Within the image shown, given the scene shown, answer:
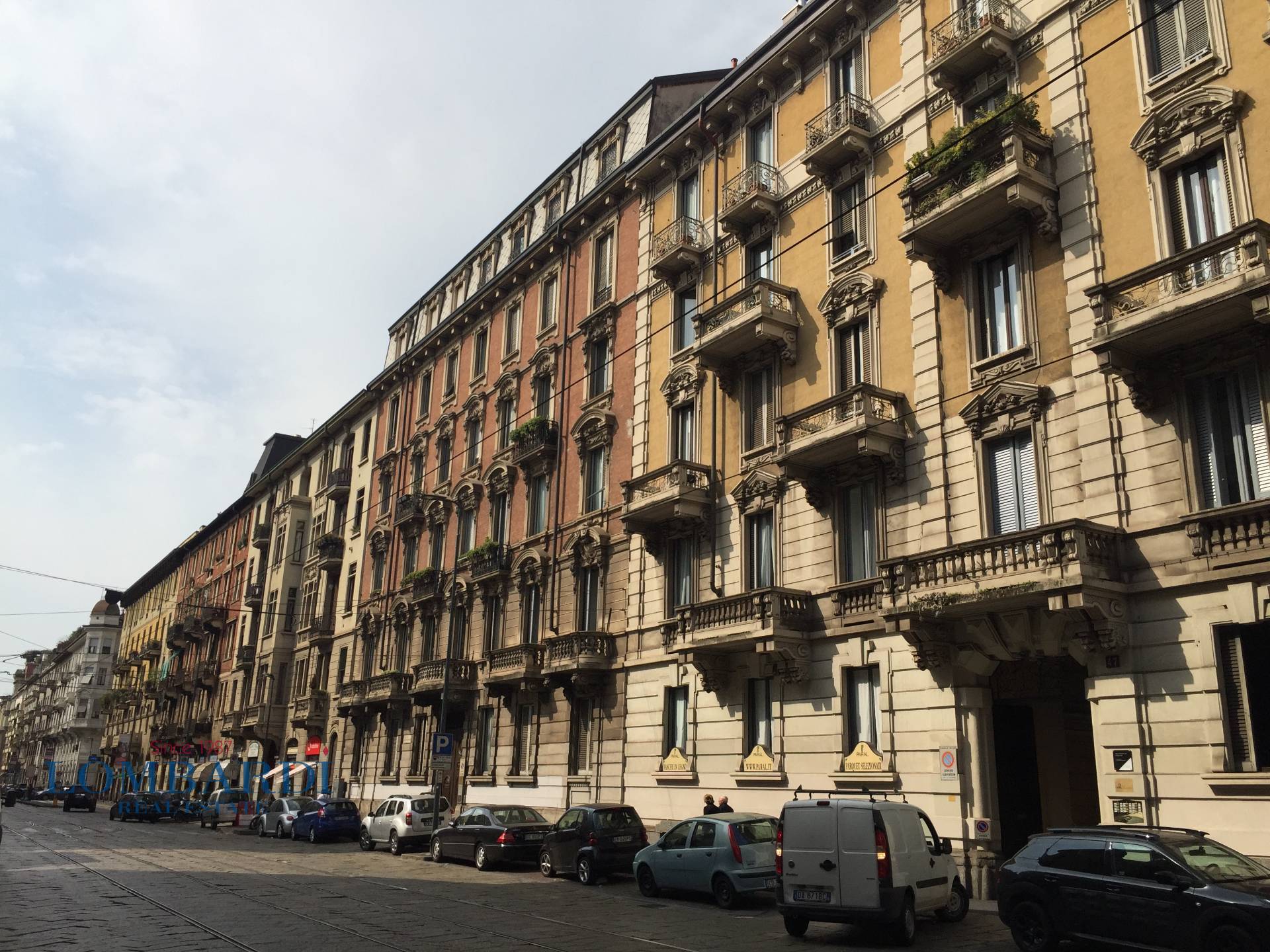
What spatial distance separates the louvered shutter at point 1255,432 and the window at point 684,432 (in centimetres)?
1447

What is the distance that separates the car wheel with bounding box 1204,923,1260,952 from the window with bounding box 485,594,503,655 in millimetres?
26814

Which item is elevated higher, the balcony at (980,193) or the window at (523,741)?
the balcony at (980,193)

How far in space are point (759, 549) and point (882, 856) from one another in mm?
11823

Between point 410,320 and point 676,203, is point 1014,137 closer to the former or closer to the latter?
point 676,203

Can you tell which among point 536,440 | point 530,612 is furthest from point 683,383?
point 530,612

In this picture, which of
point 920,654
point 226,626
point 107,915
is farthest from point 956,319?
point 226,626

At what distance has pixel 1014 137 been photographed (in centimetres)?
1916

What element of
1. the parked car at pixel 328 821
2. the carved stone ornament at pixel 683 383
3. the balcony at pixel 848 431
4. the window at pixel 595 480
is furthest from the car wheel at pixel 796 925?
the parked car at pixel 328 821

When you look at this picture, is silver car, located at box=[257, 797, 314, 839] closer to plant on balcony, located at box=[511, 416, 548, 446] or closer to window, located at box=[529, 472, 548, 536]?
window, located at box=[529, 472, 548, 536]

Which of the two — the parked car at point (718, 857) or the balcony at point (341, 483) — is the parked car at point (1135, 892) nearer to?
the parked car at point (718, 857)

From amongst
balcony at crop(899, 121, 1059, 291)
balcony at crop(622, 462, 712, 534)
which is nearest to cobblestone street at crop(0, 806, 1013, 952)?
balcony at crop(622, 462, 712, 534)

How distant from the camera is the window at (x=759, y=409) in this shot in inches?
1022

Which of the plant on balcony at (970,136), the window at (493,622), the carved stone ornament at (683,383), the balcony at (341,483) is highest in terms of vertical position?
the balcony at (341,483)

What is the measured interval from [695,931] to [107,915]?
876 centimetres
